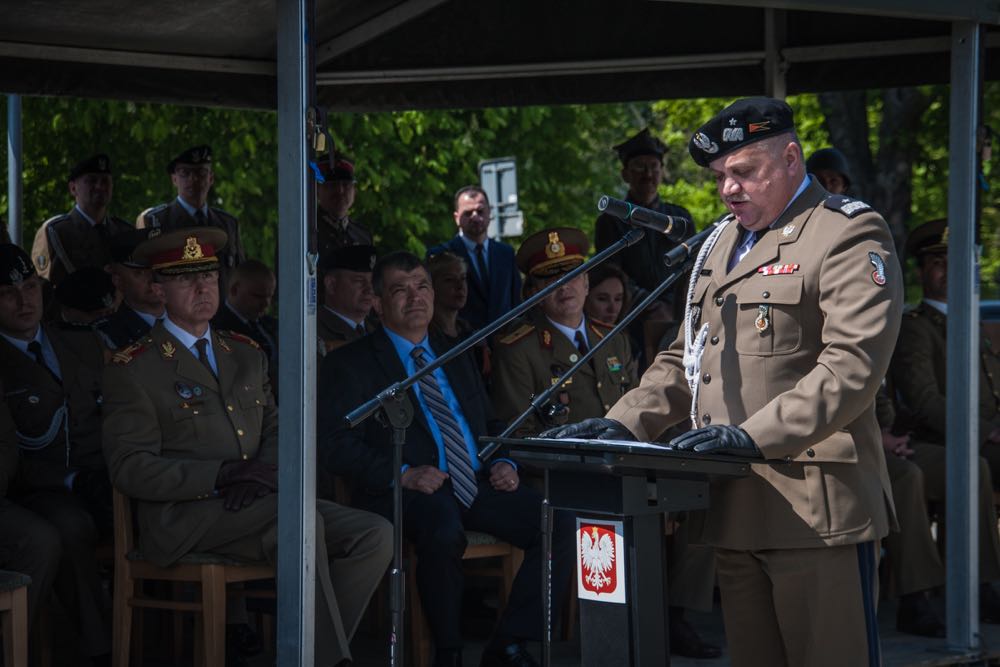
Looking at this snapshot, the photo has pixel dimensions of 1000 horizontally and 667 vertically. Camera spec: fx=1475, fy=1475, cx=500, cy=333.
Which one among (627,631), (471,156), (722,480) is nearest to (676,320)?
(722,480)

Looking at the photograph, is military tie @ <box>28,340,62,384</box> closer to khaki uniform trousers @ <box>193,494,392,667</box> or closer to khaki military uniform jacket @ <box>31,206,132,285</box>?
khaki uniform trousers @ <box>193,494,392,667</box>

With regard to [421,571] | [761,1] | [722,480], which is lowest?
[421,571]

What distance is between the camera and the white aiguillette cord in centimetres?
367

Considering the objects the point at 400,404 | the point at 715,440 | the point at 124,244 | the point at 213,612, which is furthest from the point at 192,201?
the point at 715,440

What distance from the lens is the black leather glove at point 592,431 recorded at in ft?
11.0

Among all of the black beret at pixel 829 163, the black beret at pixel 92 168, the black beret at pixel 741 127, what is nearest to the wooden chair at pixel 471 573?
the black beret at pixel 741 127

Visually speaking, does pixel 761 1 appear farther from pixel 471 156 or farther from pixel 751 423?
pixel 471 156

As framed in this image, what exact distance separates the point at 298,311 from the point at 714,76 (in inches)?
156

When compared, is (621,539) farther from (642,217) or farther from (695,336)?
(642,217)

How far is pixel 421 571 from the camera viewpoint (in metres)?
5.52

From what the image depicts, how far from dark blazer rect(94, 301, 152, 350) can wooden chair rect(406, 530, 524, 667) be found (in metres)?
1.62

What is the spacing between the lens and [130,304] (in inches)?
262

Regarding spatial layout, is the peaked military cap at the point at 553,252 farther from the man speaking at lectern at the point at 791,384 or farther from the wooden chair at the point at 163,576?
the man speaking at lectern at the point at 791,384

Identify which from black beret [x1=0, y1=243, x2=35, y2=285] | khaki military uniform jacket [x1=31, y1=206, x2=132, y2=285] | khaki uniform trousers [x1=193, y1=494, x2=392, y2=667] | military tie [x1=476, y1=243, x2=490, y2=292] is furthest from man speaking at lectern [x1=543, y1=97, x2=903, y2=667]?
khaki military uniform jacket [x1=31, y1=206, x2=132, y2=285]
